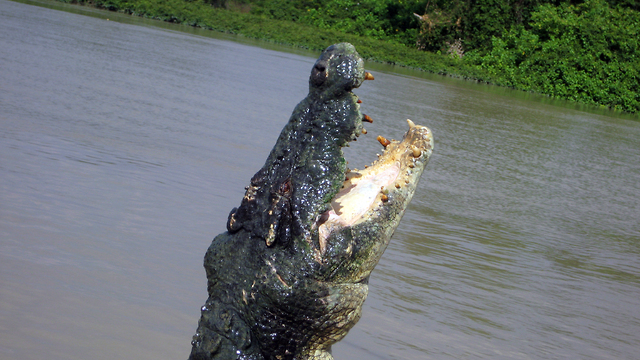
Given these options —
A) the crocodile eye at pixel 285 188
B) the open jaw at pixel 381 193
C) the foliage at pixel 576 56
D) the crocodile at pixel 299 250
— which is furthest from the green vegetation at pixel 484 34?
the crocodile eye at pixel 285 188

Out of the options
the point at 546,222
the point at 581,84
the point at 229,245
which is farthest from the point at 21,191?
the point at 581,84

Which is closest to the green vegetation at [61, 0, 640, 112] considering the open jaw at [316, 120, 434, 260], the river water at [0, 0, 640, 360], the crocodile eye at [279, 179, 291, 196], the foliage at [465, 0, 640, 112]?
the foliage at [465, 0, 640, 112]

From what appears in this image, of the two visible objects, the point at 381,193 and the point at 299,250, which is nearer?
the point at 299,250

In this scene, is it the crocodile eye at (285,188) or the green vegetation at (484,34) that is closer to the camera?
the crocodile eye at (285,188)

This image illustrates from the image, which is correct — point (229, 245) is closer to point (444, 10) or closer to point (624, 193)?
point (624, 193)

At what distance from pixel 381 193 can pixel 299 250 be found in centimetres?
35

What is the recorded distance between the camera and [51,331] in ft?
10.5

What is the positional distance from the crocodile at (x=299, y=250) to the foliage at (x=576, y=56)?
84.1 ft

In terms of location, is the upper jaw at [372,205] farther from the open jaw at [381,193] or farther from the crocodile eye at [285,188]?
the crocodile eye at [285,188]

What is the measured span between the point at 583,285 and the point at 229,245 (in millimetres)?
4588

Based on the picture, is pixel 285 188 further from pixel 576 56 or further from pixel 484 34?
pixel 484 34

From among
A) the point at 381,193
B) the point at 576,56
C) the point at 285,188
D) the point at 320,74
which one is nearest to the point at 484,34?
the point at 576,56

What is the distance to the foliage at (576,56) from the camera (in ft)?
83.4

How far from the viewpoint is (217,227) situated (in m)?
5.18
